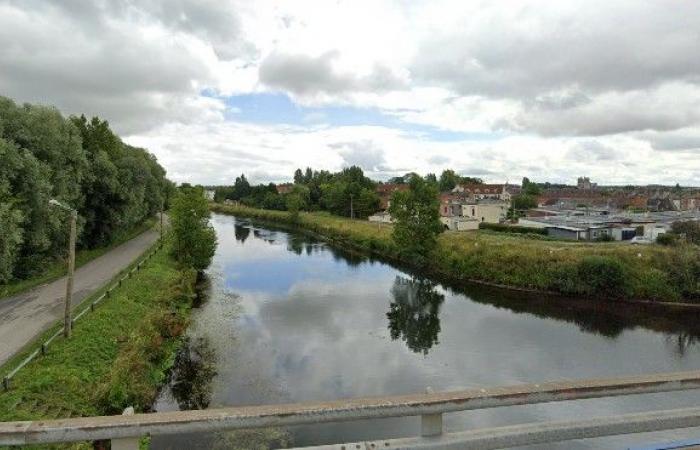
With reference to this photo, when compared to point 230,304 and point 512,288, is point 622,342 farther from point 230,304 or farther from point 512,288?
point 230,304

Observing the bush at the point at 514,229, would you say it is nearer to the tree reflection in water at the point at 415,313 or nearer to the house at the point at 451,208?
the house at the point at 451,208

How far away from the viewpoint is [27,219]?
2330cm

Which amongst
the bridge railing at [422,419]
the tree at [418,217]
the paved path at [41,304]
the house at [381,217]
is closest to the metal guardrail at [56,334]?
the paved path at [41,304]


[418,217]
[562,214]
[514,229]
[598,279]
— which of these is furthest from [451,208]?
[598,279]

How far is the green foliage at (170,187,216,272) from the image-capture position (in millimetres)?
35000

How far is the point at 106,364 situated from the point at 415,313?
1807 cm

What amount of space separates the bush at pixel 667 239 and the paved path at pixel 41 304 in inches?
1670

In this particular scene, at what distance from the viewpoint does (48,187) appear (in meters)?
24.3

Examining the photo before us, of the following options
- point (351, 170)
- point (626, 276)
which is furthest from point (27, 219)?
point (351, 170)

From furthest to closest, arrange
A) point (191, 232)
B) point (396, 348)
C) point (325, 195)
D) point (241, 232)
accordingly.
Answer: point (325, 195), point (241, 232), point (191, 232), point (396, 348)

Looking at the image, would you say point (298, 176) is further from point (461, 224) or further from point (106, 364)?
point (106, 364)

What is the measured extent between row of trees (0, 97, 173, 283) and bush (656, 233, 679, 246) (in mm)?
44087

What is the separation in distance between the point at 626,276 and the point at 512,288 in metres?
7.46

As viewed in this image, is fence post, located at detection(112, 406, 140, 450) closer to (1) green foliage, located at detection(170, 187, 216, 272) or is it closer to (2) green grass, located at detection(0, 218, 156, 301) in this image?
(2) green grass, located at detection(0, 218, 156, 301)
